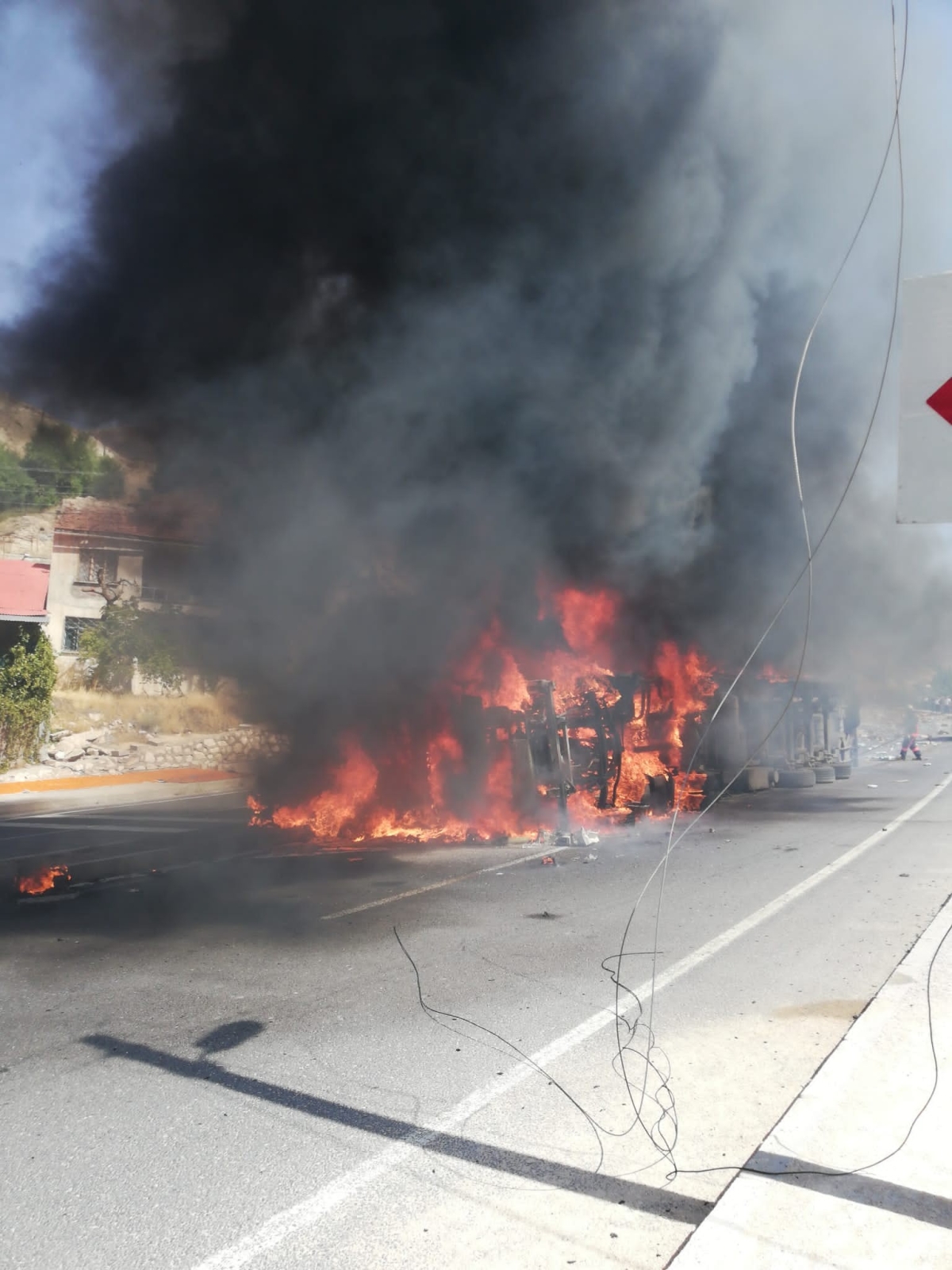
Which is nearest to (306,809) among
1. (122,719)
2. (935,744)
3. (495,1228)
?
(495,1228)

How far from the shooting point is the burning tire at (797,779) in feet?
57.2

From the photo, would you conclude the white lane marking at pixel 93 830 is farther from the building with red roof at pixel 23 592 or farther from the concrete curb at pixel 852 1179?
the concrete curb at pixel 852 1179

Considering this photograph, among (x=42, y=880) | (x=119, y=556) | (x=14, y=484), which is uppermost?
(x=14, y=484)

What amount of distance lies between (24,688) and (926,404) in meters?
18.3

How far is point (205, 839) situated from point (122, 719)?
13005mm

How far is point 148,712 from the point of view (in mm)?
23000

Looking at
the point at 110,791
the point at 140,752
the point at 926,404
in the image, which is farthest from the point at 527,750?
the point at 140,752

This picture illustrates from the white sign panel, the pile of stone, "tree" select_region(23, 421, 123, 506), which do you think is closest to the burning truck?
"tree" select_region(23, 421, 123, 506)

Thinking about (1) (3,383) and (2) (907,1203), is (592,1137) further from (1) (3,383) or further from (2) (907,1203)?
(1) (3,383)

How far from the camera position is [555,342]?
14664mm

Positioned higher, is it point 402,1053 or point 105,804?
point 402,1053

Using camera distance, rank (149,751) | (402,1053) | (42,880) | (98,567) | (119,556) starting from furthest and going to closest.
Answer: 1. (98,567)
2. (119,556)
3. (149,751)
4. (42,880)
5. (402,1053)

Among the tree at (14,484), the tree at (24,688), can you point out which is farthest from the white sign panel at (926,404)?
the tree at (24,688)

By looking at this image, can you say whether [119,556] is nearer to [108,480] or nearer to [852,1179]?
[108,480]
